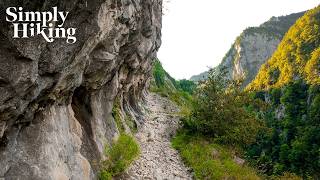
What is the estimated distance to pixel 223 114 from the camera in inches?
1227

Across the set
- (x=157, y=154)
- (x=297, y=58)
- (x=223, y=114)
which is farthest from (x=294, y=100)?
(x=157, y=154)

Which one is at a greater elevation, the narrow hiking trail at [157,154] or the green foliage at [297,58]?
the green foliage at [297,58]

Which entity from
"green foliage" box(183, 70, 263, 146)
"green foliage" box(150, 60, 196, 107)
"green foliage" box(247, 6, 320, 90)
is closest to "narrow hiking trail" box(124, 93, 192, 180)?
"green foliage" box(183, 70, 263, 146)

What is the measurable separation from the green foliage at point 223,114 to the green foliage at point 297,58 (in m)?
97.1

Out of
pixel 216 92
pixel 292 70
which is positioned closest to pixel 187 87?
pixel 292 70

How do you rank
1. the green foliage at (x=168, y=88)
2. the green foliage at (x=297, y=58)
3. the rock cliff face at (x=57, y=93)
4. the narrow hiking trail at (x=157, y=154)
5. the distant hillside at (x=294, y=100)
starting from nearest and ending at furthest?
1. the rock cliff face at (x=57, y=93)
2. the narrow hiking trail at (x=157, y=154)
3. the green foliage at (x=168, y=88)
4. the distant hillside at (x=294, y=100)
5. the green foliage at (x=297, y=58)

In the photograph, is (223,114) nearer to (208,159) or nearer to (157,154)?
(208,159)

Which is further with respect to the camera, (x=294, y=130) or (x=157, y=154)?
(x=294, y=130)

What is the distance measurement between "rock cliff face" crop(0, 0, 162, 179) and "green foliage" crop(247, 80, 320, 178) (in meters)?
48.4

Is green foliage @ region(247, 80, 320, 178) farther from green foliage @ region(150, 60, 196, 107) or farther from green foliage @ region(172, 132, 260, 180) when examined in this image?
green foliage @ region(172, 132, 260, 180)

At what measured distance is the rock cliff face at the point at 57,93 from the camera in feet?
34.5

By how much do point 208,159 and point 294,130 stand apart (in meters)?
83.8

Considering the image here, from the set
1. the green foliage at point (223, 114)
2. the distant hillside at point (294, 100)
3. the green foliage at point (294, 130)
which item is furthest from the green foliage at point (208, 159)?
the green foliage at point (294, 130)

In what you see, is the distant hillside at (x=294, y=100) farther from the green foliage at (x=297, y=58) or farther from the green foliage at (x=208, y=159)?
the green foliage at (x=208, y=159)
